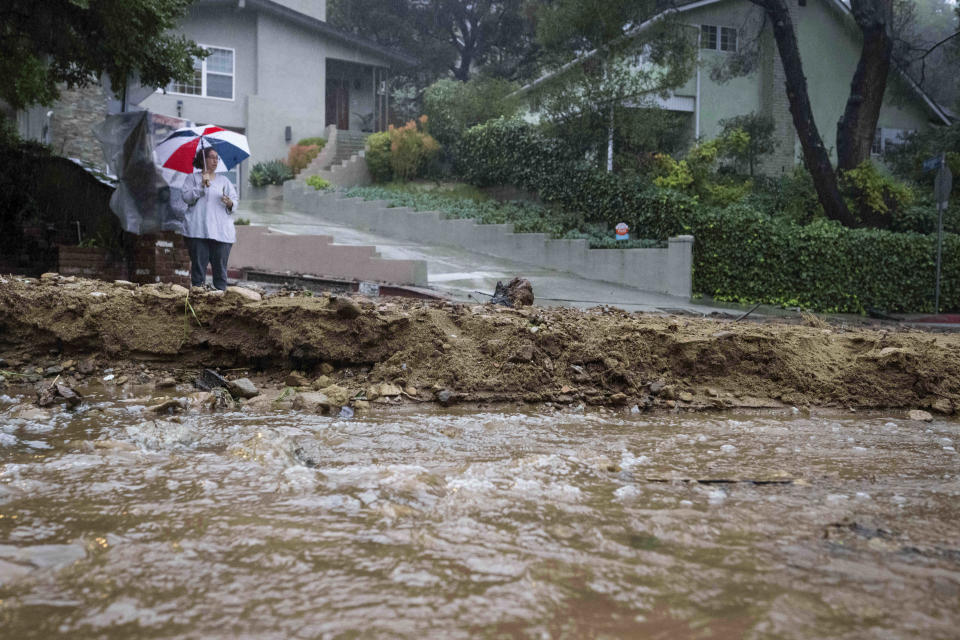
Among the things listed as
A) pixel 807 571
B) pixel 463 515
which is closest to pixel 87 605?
pixel 463 515

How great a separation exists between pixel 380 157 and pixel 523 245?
7.84m

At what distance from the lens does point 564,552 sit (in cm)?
258

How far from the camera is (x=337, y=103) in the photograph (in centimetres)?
2803

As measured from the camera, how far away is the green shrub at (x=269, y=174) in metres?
23.4

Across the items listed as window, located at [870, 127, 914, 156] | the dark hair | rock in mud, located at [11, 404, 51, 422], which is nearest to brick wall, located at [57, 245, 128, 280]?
the dark hair

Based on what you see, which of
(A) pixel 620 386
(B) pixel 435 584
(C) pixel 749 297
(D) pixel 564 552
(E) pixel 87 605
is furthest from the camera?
(C) pixel 749 297

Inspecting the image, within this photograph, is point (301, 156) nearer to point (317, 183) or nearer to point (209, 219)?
point (317, 183)

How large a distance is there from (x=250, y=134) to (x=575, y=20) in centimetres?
1166

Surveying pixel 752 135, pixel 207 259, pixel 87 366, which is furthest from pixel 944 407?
pixel 752 135

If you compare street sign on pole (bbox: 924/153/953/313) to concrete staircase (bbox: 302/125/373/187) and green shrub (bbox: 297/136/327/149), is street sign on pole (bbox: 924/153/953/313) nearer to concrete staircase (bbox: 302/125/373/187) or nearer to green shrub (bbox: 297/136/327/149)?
concrete staircase (bbox: 302/125/373/187)

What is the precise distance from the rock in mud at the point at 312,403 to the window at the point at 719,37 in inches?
852

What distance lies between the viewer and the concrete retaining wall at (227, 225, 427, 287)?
13594mm

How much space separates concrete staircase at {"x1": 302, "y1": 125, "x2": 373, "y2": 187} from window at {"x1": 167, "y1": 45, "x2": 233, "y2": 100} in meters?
3.38

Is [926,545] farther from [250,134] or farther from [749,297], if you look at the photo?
[250,134]
